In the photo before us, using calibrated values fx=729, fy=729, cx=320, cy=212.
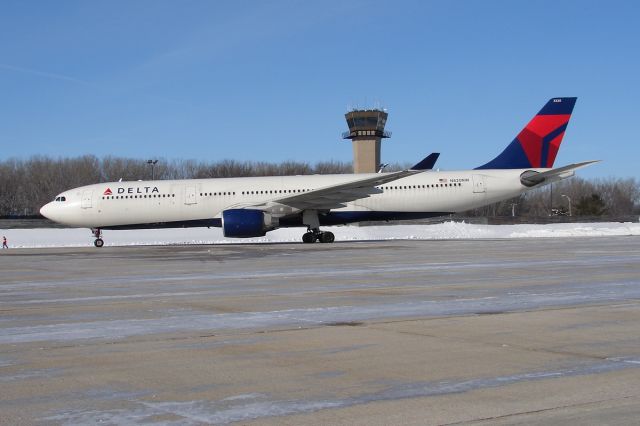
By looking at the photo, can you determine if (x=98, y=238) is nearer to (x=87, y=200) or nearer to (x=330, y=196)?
(x=87, y=200)

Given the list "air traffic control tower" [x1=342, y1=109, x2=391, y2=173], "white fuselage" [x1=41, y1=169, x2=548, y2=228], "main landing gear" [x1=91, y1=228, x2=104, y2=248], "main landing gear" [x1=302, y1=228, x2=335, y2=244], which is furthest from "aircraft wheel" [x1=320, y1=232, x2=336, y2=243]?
"air traffic control tower" [x1=342, y1=109, x2=391, y2=173]

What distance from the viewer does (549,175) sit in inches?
1313

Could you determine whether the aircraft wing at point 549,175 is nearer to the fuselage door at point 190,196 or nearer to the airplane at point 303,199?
the airplane at point 303,199

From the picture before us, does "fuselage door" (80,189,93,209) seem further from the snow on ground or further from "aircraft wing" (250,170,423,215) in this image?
"aircraft wing" (250,170,423,215)

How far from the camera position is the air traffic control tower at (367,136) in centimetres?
7756

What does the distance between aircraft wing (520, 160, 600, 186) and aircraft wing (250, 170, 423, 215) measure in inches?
243

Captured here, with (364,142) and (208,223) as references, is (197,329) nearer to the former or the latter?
(208,223)

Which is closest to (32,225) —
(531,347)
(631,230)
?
(631,230)

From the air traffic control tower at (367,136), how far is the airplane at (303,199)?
42.7 m

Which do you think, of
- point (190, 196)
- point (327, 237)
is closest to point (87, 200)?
point (190, 196)

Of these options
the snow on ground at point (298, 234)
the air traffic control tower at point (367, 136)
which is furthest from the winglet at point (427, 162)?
the air traffic control tower at point (367, 136)

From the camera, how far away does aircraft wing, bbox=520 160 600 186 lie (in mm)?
32144

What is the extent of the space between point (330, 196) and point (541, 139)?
1118 centimetres

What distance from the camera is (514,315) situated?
8977 millimetres
